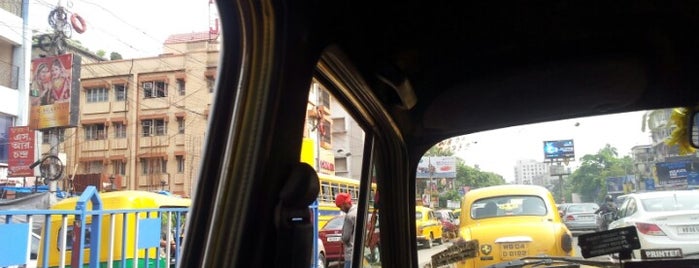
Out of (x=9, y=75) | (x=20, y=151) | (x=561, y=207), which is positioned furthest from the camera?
(x=20, y=151)

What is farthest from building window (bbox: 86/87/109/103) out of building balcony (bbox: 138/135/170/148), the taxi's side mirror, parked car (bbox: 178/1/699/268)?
building balcony (bbox: 138/135/170/148)

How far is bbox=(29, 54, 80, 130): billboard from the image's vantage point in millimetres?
1973

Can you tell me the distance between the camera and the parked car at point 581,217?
190cm

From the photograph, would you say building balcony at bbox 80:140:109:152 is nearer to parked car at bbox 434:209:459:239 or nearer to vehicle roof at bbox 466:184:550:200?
parked car at bbox 434:209:459:239

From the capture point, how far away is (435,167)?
2338 millimetres

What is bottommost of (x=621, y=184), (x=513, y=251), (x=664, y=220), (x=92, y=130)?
(x=513, y=251)

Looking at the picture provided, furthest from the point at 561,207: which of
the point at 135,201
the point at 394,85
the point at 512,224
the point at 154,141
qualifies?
the point at 154,141

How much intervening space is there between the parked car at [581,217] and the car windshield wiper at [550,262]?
4.1 inches

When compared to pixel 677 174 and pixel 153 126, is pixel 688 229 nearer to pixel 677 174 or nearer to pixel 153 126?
pixel 677 174

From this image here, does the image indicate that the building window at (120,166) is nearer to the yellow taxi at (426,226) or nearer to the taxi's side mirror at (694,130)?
the yellow taxi at (426,226)

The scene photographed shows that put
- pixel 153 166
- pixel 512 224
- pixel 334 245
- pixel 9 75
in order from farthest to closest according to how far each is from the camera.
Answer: pixel 153 166
pixel 334 245
pixel 512 224
pixel 9 75

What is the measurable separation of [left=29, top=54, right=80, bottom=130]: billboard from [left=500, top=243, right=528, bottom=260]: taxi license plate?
165 cm

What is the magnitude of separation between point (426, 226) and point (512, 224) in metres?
0.34

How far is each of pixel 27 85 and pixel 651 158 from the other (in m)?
1.92
